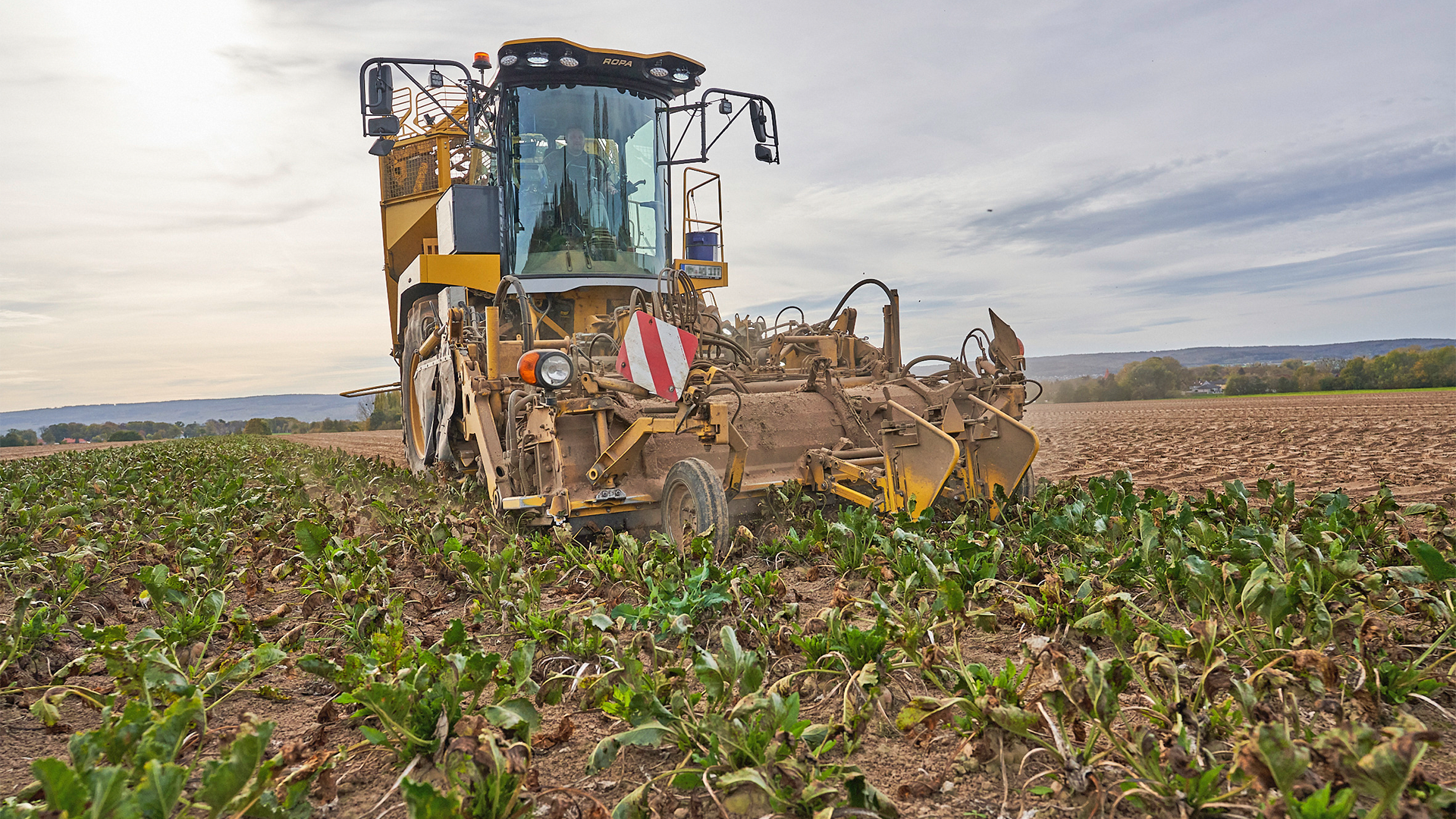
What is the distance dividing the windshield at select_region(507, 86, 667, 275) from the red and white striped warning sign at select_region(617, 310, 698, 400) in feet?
8.24

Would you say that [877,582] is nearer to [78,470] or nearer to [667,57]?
[667,57]

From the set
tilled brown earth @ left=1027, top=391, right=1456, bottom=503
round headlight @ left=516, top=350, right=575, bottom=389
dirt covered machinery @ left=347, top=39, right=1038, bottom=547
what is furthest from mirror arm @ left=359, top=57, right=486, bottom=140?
tilled brown earth @ left=1027, top=391, right=1456, bottom=503

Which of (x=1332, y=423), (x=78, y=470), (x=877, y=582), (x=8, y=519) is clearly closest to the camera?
(x=877, y=582)

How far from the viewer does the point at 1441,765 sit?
2.12 meters

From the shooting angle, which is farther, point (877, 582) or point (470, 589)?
point (470, 589)

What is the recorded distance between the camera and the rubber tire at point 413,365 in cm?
916

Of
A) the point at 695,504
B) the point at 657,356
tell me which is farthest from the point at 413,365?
the point at 695,504

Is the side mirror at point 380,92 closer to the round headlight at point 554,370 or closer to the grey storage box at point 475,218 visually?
the grey storage box at point 475,218

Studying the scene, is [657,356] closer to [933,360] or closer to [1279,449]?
[933,360]

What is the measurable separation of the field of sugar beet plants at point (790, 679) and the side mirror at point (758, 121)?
14.1ft

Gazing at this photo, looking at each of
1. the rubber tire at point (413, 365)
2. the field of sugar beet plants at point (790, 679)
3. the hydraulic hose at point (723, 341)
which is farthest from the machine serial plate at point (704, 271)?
the field of sugar beet plants at point (790, 679)

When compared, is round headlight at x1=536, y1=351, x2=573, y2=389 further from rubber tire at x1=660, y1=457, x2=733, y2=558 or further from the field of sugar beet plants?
the field of sugar beet plants

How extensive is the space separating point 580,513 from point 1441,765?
4.15 metres

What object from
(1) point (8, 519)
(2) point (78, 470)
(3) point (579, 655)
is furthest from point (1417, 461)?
(2) point (78, 470)
